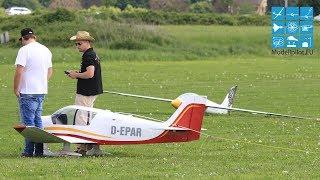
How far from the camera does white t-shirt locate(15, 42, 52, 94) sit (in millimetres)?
16453

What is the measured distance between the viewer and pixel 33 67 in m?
16.5

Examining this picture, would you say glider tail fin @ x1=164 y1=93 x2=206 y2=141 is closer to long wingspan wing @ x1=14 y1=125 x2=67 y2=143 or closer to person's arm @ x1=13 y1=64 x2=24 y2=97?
long wingspan wing @ x1=14 y1=125 x2=67 y2=143

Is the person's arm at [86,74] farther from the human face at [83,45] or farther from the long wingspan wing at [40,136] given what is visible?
the long wingspan wing at [40,136]

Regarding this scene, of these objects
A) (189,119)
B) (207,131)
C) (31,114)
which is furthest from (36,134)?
(207,131)

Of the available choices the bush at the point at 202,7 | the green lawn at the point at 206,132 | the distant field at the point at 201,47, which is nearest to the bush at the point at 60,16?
the distant field at the point at 201,47

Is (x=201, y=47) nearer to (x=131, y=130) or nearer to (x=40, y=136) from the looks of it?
(x=131, y=130)

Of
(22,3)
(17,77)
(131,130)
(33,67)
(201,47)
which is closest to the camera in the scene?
(17,77)

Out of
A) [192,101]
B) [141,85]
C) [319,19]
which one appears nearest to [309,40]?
[319,19]

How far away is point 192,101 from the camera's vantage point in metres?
16.5

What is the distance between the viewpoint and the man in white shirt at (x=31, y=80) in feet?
54.0

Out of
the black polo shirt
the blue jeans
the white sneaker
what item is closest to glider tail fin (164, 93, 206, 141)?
the white sneaker

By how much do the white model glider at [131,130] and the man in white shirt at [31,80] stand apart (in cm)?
36

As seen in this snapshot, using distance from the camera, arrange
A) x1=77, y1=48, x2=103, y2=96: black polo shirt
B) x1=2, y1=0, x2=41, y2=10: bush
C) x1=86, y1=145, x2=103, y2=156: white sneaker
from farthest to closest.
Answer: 1. x1=2, y1=0, x2=41, y2=10: bush
2. x1=77, y1=48, x2=103, y2=96: black polo shirt
3. x1=86, y1=145, x2=103, y2=156: white sneaker

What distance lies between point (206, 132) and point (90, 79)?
4374 mm
